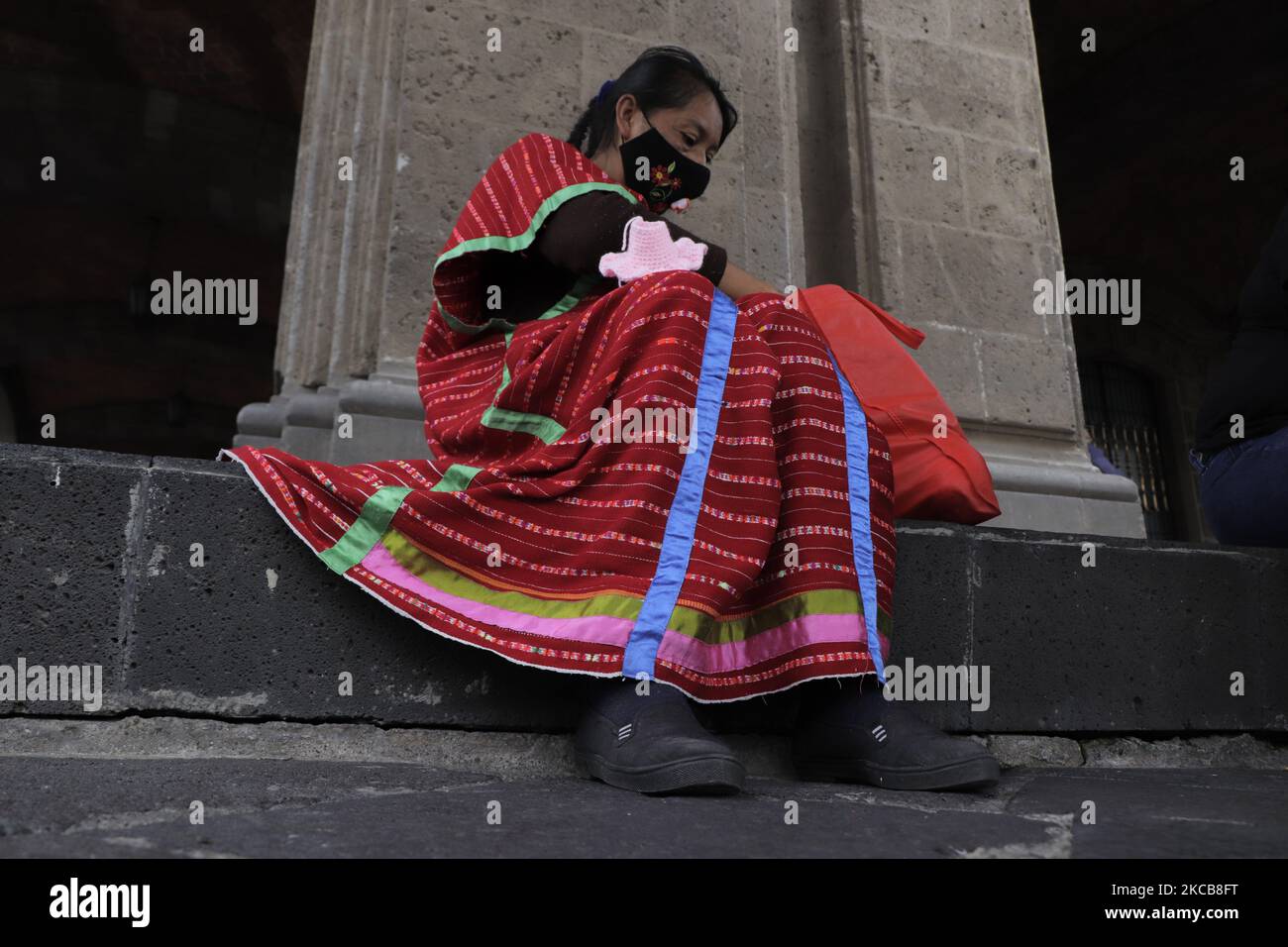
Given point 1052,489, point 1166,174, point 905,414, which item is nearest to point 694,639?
point 905,414

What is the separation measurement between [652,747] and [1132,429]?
11651mm

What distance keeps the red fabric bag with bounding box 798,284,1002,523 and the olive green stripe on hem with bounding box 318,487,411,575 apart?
92 centimetres

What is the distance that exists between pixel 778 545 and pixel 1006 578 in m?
0.76

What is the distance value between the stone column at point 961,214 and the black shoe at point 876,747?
1828 mm

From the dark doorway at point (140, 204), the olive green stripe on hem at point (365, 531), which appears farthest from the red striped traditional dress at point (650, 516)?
the dark doorway at point (140, 204)

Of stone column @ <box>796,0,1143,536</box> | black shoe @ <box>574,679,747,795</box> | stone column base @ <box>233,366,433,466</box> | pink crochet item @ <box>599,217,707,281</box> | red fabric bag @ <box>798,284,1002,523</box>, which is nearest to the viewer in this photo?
black shoe @ <box>574,679,747,795</box>

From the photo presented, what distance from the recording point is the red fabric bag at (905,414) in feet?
7.01

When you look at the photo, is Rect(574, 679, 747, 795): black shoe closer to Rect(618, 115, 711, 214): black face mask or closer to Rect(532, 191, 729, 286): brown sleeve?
Rect(532, 191, 729, 286): brown sleeve

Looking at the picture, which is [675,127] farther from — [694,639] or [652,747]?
[652,747]

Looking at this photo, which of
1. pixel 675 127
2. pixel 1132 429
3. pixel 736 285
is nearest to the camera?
pixel 736 285

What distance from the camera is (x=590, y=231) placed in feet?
6.09

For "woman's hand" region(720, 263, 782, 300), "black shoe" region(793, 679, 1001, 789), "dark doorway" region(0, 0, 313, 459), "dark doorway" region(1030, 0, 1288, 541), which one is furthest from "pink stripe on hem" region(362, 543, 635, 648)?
"dark doorway" region(1030, 0, 1288, 541)

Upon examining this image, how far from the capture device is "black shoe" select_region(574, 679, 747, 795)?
1406mm

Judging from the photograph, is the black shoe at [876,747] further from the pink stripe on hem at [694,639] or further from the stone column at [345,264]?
the stone column at [345,264]
